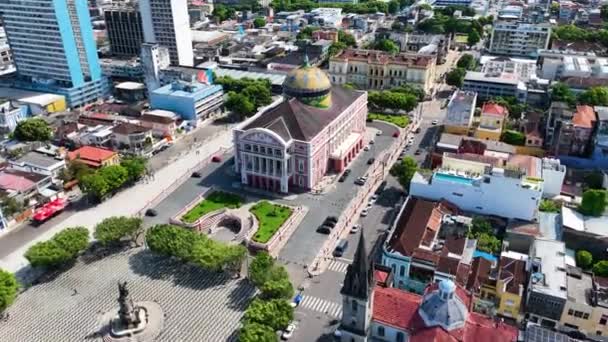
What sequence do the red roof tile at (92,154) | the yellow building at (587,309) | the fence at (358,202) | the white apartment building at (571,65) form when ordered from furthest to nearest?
the white apartment building at (571,65), the red roof tile at (92,154), the fence at (358,202), the yellow building at (587,309)

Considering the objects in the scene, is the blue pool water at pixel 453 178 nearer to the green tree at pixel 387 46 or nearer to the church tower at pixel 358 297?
the church tower at pixel 358 297

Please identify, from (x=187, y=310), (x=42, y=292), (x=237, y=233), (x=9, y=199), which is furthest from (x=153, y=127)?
(x=187, y=310)

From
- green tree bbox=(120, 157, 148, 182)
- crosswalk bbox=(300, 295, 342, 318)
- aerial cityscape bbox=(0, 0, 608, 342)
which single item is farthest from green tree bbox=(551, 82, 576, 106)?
green tree bbox=(120, 157, 148, 182)

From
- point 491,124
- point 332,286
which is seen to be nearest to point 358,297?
point 332,286

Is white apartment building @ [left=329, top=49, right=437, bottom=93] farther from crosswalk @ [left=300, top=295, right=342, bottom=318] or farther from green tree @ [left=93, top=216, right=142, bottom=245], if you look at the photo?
crosswalk @ [left=300, top=295, right=342, bottom=318]

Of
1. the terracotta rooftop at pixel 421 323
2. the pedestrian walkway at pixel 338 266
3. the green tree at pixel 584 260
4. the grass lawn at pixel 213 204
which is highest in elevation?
the terracotta rooftop at pixel 421 323

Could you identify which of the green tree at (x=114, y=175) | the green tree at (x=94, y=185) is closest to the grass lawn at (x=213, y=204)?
the green tree at (x=114, y=175)

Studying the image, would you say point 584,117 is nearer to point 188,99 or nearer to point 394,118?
point 394,118
